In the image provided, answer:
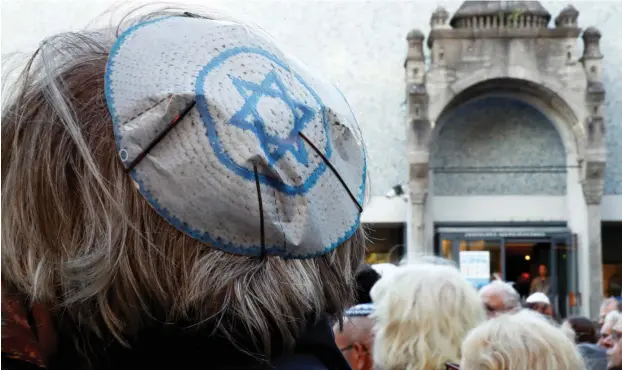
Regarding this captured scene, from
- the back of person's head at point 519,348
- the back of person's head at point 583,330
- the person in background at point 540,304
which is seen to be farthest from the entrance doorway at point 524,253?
the back of person's head at point 519,348

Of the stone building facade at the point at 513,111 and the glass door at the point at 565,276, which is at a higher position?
the stone building facade at the point at 513,111

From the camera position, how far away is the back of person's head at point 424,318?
334cm

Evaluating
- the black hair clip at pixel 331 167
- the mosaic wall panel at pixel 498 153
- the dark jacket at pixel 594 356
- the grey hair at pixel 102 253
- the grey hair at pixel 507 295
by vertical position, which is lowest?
the dark jacket at pixel 594 356

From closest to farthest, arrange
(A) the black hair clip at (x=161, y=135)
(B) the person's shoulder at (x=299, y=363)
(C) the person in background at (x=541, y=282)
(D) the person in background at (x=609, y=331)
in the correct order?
(A) the black hair clip at (x=161, y=135), (B) the person's shoulder at (x=299, y=363), (D) the person in background at (x=609, y=331), (C) the person in background at (x=541, y=282)

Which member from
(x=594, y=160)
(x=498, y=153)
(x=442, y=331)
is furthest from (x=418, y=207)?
(x=442, y=331)

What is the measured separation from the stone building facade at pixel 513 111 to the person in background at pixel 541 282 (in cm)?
26

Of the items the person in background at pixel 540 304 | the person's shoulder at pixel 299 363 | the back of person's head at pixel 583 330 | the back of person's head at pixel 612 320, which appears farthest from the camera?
the person in background at pixel 540 304

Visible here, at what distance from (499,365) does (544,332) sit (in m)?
0.20

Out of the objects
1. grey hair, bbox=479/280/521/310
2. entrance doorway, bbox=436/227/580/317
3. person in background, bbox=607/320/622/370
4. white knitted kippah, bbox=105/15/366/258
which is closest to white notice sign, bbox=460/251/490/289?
entrance doorway, bbox=436/227/580/317

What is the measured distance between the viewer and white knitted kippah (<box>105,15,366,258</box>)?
97cm

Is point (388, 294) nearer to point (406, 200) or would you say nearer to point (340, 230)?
point (340, 230)

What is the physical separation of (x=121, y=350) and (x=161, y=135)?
272 mm

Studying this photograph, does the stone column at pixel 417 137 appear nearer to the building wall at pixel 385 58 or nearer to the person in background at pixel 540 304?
the building wall at pixel 385 58

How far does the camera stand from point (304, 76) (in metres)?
1.14
